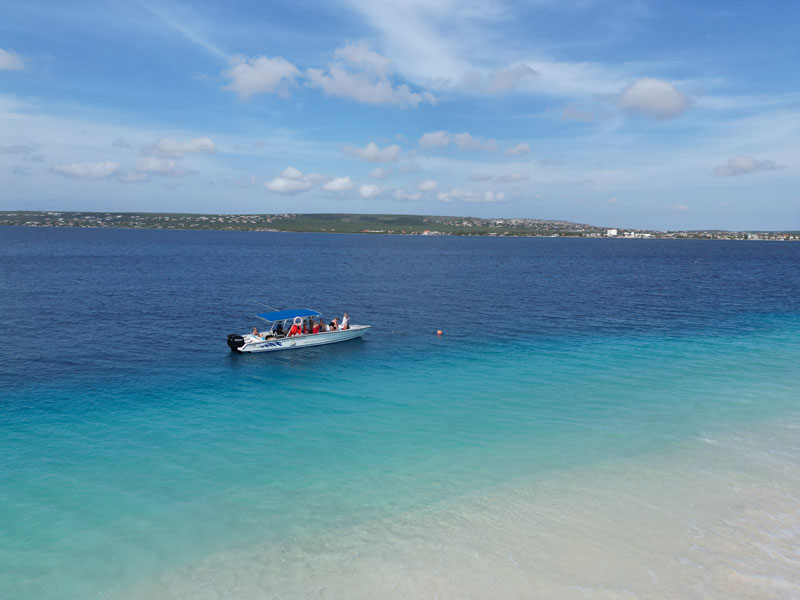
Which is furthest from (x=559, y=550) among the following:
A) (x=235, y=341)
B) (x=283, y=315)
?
(x=283, y=315)

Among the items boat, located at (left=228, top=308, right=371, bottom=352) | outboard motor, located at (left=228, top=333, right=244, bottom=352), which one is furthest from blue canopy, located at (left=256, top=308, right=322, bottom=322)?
outboard motor, located at (left=228, top=333, right=244, bottom=352)

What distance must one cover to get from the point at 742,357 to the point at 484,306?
24.8 meters

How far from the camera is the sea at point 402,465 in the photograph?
12742 mm

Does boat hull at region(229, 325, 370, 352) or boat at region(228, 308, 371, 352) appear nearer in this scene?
boat at region(228, 308, 371, 352)

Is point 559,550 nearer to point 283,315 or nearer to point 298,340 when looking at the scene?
point 298,340

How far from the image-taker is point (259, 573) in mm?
12664

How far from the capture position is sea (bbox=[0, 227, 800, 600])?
1274 cm

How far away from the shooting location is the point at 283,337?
121 ft

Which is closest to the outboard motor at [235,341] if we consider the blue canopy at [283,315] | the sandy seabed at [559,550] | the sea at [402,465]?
the sea at [402,465]

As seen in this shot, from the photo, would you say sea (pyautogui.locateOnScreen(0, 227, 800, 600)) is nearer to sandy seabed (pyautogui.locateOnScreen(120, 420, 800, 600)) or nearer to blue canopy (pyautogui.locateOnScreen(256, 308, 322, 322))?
sandy seabed (pyautogui.locateOnScreen(120, 420, 800, 600))

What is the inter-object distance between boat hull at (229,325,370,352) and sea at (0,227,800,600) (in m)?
0.65

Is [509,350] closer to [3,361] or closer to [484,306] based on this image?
[484,306]

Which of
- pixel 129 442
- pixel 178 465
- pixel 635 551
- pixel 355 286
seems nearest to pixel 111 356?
pixel 129 442

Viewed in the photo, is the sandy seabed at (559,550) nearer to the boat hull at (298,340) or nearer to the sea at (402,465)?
the sea at (402,465)
